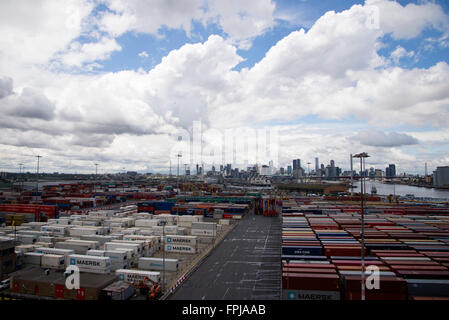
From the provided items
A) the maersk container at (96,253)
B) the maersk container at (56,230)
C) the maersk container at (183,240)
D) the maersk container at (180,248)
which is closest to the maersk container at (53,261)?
the maersk container at (96,253)

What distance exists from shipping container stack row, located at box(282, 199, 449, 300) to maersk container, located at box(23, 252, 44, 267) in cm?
1914

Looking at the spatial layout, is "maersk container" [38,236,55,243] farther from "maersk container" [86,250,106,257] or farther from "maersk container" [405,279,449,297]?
"maersk container" [405,279,449,297]

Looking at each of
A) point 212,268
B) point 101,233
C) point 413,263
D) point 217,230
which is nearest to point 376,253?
point 413,263

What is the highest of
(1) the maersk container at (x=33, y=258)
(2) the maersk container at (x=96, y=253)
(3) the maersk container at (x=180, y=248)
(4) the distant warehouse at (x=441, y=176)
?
(4) the distant warehouse at (x=441, y=176)

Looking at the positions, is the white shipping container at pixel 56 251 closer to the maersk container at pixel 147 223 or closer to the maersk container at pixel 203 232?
the maersk container at pixel 203 232

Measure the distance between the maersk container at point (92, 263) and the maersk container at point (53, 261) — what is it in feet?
2.83

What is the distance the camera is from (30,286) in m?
16.6

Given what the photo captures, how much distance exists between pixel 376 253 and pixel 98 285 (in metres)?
17.6

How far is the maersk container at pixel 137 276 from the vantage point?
59.1 ft

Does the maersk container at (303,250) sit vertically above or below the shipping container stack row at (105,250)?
above

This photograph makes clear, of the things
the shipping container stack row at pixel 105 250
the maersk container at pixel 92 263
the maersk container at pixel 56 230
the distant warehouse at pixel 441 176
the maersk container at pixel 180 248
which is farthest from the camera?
the distant warehouse at pixel 441 176

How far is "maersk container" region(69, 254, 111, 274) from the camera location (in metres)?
20.2

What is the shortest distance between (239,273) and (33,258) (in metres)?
16.6
